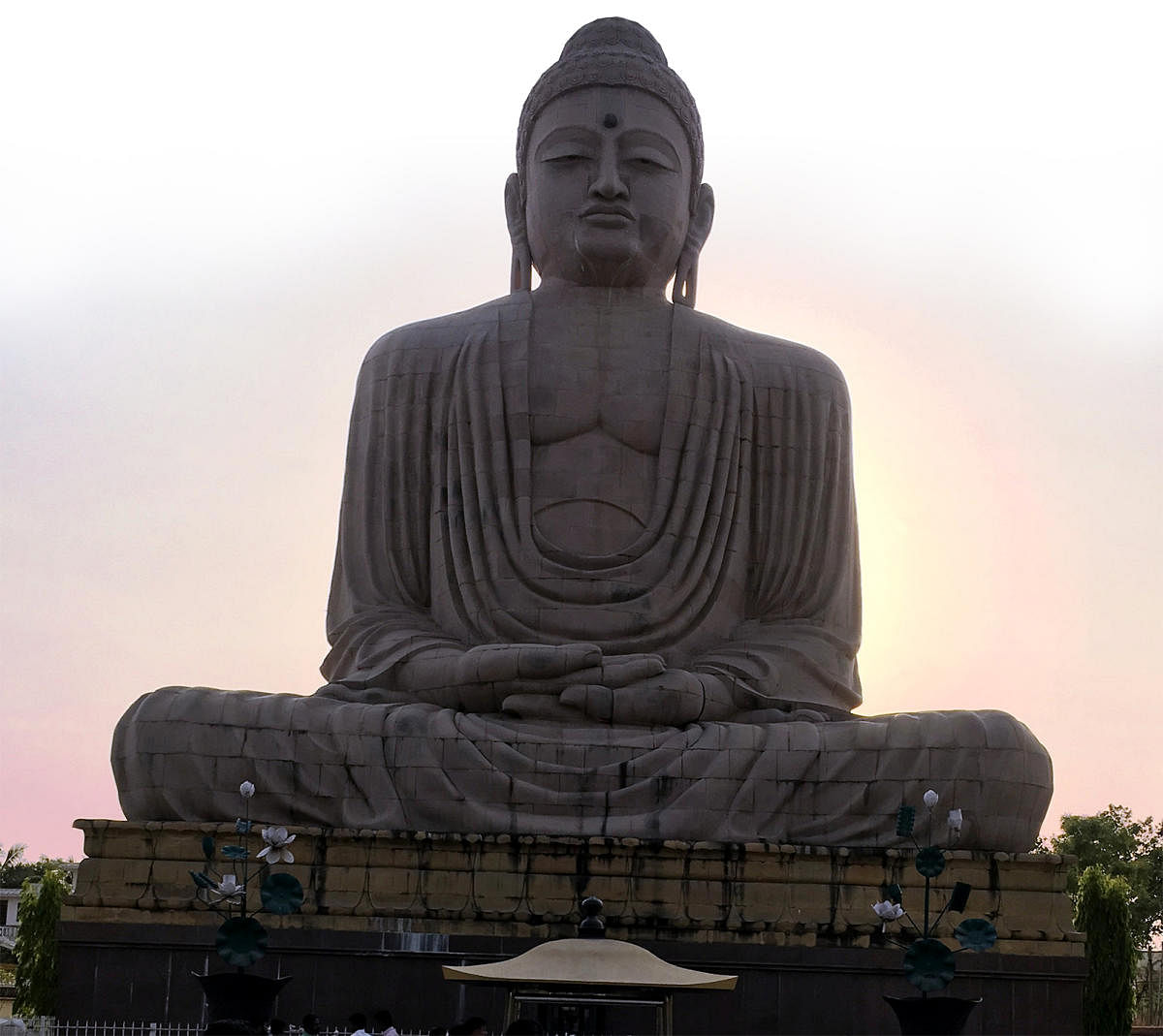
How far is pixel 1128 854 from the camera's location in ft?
86.0

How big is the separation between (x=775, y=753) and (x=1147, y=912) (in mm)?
14670

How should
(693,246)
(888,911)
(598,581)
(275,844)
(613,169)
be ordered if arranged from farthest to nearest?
1. (693,246)
2. (613,169)
3. (598,581)
4. (275,844)
5. (888,911)

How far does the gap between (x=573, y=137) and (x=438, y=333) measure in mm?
1707

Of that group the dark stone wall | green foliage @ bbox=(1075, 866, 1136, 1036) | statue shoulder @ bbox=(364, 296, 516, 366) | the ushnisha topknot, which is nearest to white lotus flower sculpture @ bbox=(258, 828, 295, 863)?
the dark stone wall

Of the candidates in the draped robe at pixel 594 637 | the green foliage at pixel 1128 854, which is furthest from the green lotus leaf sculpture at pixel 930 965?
the green foliage at pixel 1128 854

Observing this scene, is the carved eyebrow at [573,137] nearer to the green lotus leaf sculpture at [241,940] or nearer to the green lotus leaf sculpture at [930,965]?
the green lotus leaf sculpture at [241,940]

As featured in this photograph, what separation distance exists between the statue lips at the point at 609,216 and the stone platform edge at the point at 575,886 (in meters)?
4.89

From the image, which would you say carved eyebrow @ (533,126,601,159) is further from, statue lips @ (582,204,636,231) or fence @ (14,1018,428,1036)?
fence @ (14,1018,428,1036)

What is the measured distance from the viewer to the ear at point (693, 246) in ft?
51.9

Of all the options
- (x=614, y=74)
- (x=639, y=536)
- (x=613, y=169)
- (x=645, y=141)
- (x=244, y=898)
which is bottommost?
(x=244, y=898)

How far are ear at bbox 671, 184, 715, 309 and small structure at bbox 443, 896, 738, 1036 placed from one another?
285 inches

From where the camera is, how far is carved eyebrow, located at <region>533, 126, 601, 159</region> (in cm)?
1530

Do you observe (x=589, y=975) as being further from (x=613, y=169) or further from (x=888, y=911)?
(x=613, y=169)

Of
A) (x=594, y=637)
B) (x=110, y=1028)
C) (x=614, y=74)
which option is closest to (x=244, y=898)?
(x=110, y=1028)
